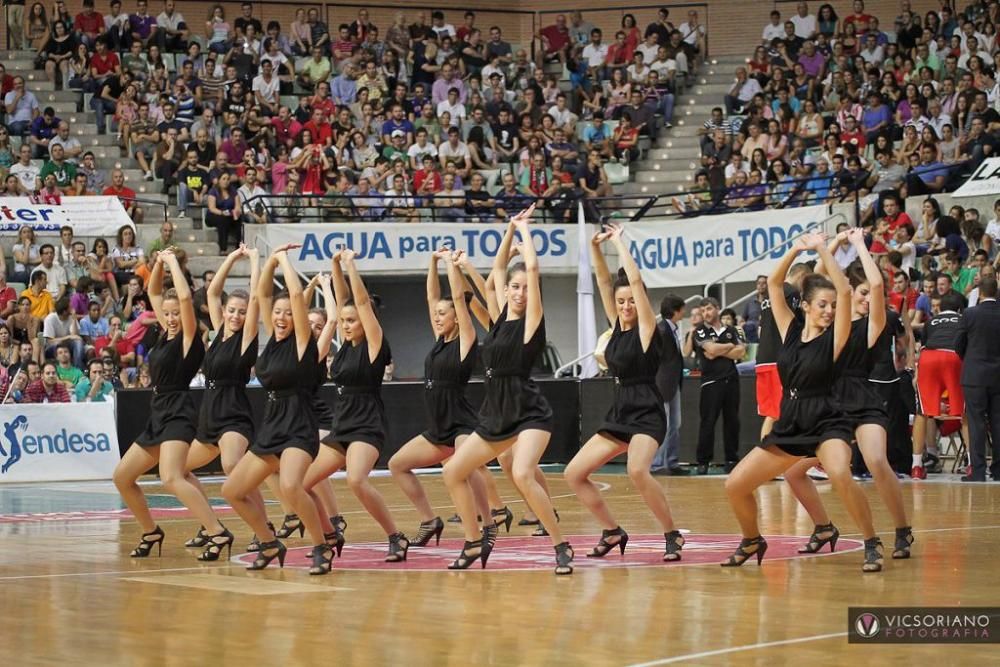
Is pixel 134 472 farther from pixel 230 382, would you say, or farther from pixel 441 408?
pixel 441 408

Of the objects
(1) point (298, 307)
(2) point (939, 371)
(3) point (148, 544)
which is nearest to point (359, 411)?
(1) point (298, 307)

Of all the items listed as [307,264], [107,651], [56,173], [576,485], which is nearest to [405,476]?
[576,485]

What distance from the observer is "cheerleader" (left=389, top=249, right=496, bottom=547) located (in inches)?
478

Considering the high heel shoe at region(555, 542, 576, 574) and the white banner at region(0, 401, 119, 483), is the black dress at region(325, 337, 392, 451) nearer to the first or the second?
the high heel shoe at region(555, 542, 576, 574)

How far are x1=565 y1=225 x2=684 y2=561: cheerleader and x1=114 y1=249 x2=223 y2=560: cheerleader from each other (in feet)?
9.23

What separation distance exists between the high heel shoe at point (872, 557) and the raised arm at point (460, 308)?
10.6 feet

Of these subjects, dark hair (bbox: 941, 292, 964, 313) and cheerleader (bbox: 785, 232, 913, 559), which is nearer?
A: cheerleader (bbox: 785, 232, 913, 559)

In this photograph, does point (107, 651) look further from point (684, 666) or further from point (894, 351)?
point (894, 351)

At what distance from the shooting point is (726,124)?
29.9 meters

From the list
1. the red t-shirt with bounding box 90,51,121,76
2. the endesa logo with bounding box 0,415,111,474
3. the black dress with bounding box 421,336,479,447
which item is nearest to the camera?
the black dress with bounding box 421,336,479,447

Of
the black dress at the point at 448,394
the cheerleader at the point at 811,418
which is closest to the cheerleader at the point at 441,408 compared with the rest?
the black dress at the point at 448,394

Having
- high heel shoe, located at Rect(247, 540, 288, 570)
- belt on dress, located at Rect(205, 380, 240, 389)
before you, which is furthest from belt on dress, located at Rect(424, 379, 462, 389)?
high heel shoe, located at Rect(247, 540, 288, 570)

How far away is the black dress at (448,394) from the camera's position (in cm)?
1237

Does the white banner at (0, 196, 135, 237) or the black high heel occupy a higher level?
the white banner at (0, 196, 135, 237)
